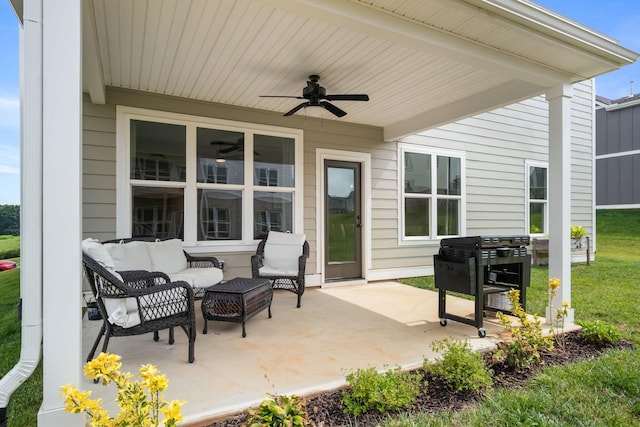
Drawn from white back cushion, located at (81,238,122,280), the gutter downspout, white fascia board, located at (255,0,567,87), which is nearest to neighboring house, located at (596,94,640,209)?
white fascia board, located at (255,0,567,87)

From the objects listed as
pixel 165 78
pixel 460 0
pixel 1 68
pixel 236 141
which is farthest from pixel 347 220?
pixel 1 68

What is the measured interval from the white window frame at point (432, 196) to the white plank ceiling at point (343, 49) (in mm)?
1864

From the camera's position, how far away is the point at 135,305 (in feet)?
8.77

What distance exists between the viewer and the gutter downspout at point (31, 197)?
1.67m

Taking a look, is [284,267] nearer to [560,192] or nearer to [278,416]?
[278,416]

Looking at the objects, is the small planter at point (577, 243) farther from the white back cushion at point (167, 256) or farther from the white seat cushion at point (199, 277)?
the white back cushion at point (167, 256)

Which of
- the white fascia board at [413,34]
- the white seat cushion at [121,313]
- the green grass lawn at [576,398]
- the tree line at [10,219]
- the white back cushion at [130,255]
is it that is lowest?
the green grass lawn at [576,398]

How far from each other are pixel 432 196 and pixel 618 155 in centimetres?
1192

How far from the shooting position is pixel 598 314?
4.03 metres

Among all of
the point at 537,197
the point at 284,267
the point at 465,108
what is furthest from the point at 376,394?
the point at 537,197

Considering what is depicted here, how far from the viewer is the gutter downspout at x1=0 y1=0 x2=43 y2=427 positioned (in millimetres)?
1675

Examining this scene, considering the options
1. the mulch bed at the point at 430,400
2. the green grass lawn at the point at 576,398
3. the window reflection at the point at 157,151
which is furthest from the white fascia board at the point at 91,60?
the green grass lawn at the point at 576,398

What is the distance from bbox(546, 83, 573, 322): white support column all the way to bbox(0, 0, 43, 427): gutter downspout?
4.29 m

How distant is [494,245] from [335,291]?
277 cm
